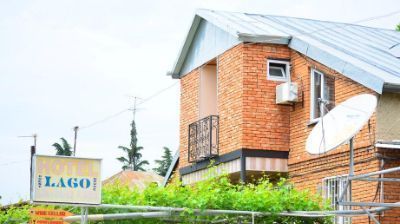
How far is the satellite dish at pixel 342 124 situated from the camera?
16.6 m

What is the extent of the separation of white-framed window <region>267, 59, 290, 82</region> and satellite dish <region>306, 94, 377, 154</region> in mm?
6200

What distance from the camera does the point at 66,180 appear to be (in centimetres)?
1551

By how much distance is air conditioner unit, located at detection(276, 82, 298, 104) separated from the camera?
2336 centimetres

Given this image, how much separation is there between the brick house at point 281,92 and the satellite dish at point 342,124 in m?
2.46

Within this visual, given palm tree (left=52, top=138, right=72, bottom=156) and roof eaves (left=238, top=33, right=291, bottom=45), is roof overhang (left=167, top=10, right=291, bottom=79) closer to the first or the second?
roof eaves (left=238, top=33, right=291, bottom=45)

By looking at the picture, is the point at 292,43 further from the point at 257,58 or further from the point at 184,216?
the point at 184,216

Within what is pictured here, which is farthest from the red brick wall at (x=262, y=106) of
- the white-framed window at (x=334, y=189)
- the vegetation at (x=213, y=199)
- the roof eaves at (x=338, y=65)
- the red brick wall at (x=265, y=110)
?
the vegetation at (x=213, y=199)

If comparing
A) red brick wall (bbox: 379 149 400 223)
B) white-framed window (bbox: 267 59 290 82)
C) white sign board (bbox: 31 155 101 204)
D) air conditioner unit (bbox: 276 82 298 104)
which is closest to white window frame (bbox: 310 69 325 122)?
air conditioner unit (bbox: 276 82 298 104)

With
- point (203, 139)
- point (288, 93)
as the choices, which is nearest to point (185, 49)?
point (203, 139)

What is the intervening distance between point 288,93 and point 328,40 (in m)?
1.90

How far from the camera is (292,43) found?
23.9 m

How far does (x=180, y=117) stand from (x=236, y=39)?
4.21 meters

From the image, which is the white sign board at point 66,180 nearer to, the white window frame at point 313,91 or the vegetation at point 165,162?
the white window frame at point 313,91

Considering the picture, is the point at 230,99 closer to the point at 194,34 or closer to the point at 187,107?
the point at 187,107
